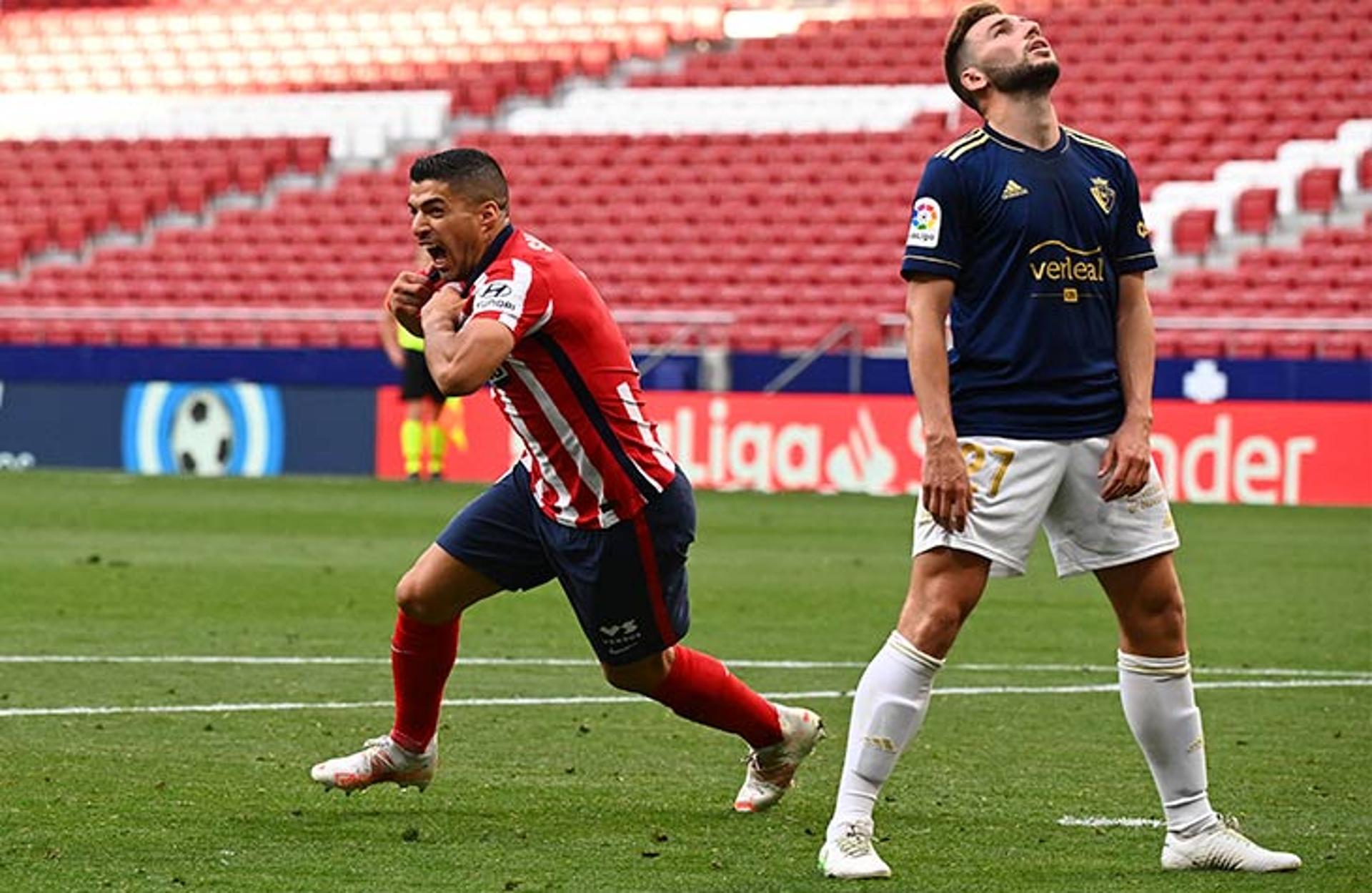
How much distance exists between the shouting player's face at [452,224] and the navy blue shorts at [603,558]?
0.67 meters

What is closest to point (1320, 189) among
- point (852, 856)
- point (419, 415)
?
point (419, 415)

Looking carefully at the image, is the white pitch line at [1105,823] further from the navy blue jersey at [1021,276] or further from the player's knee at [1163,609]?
the navy blue jersey at [1021,276]

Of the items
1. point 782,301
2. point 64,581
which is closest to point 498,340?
point 64,581

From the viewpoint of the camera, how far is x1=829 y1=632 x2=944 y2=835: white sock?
637 cm

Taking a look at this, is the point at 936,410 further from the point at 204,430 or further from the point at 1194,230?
the point at 1194,230

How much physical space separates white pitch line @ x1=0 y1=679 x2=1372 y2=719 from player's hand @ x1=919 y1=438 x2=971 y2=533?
3.86 metres

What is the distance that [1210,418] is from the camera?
23.7m

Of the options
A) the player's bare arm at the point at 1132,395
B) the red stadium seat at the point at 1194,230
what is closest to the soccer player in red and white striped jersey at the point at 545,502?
the player's bare arm at the point at 1132,395

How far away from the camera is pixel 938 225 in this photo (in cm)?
629

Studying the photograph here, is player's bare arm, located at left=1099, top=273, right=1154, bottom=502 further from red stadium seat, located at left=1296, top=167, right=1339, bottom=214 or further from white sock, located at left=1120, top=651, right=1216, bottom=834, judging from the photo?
red stadium seat, located at left=1296, top=167, right=1339, bottom=214

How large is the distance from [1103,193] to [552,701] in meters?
4.12

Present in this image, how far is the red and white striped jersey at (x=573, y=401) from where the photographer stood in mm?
6902

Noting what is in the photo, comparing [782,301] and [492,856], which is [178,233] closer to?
[782,301]

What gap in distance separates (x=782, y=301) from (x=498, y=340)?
2427 cm
